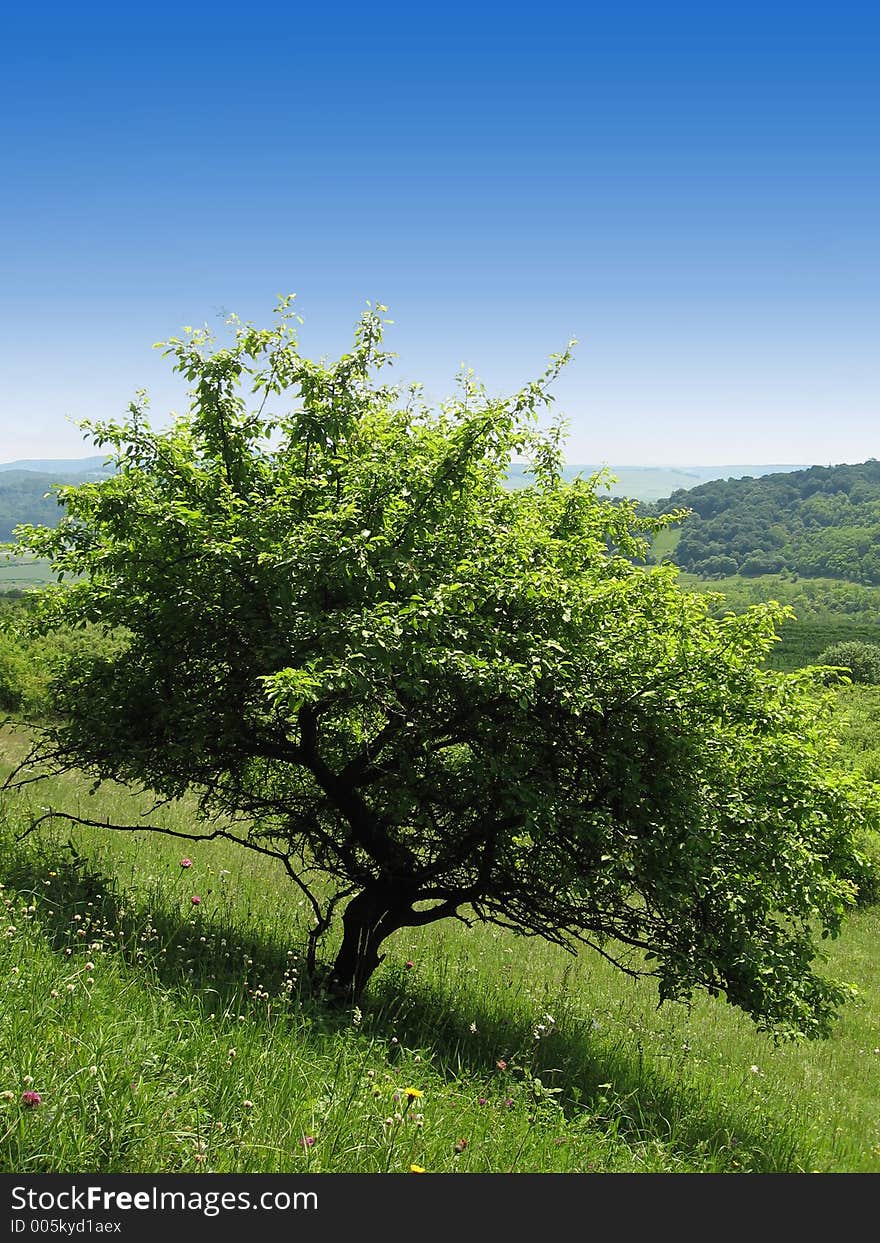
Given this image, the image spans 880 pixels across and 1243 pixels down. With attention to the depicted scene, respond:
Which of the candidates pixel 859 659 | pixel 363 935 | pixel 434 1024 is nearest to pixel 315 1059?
pixel 363 935

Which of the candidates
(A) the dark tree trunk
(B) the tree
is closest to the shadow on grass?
(A) the dark tree trunk

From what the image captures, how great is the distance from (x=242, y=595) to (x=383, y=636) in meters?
1.96

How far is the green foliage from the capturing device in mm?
101062

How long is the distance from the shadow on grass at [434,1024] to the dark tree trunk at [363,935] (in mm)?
422

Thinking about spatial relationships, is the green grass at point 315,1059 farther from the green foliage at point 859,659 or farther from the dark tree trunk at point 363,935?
the green foliage at point 859,659

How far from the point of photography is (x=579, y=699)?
776cm

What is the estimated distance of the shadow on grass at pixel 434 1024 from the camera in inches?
272

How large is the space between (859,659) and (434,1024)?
111m

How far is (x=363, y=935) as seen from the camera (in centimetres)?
948

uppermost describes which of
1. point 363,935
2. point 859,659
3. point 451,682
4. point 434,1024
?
point 451,682

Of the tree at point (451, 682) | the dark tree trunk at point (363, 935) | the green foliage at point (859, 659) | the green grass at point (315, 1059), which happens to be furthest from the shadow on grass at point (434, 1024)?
the green foliage at point (859, 659)

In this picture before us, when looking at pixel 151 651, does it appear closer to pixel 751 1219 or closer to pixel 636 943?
pixel 636 943

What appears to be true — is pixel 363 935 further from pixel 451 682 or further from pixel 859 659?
pixel 859 659

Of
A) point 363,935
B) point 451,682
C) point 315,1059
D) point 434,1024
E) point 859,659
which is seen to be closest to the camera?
point 315,1059
